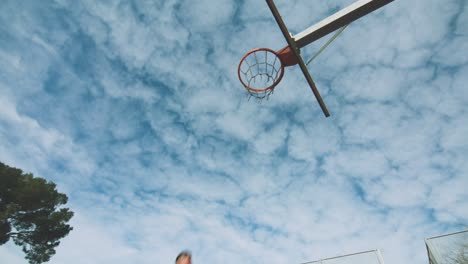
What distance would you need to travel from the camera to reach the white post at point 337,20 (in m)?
3.98

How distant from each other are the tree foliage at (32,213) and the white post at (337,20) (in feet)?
61.9

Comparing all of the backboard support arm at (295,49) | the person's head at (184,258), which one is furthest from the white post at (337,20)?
the person's head at (184,258)

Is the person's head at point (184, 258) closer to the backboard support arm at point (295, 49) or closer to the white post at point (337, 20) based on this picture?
the backboard support arm at point (295, 49)

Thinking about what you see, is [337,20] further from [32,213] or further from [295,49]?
[32,213]

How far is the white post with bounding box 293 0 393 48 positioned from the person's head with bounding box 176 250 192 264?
392 cm

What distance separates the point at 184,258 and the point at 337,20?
4285 millimetres

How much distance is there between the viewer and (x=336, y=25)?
4.23 m

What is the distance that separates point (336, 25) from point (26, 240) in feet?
70.4

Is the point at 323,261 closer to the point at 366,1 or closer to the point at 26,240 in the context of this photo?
the point at 366,1

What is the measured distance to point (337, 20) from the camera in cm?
414

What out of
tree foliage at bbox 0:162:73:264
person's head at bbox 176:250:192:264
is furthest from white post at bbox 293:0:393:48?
tree foliage at bbox 0:162:73:264

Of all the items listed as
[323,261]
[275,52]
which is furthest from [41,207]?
[275,52]

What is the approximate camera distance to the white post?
3984 mm

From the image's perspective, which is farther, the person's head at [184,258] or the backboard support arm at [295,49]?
the backboard support arm at [295,49]
